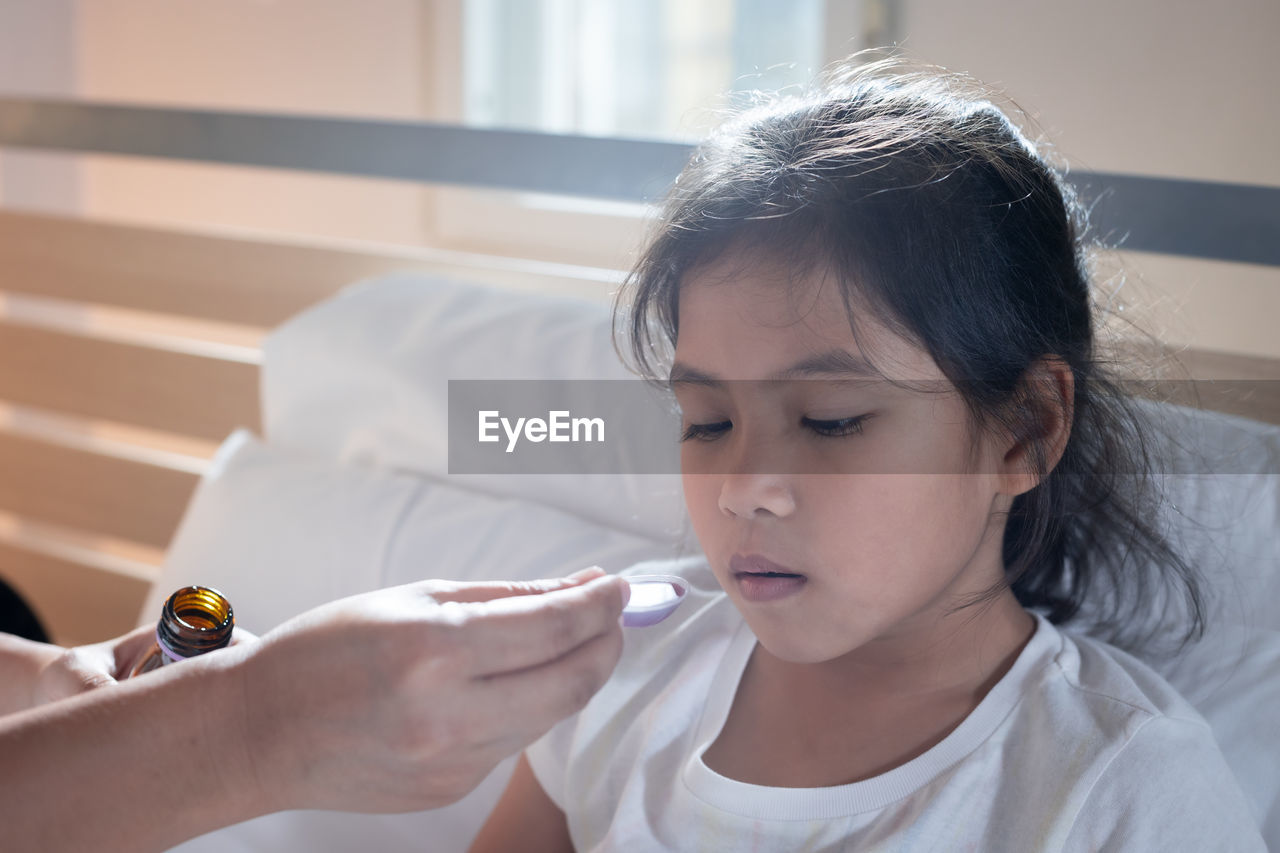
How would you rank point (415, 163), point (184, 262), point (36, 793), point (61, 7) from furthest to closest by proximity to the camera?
point (61, 7) < point (184, 262) < point (415, 163) < point (36, 793)

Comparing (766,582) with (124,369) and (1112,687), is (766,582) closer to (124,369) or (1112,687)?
(1112,687)

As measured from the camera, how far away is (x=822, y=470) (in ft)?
2.29

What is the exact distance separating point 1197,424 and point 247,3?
8.79 ft

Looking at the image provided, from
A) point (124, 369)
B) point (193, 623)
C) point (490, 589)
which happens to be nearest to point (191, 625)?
point (193, 623)

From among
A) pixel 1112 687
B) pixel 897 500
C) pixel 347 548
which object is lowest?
pixel 347 548

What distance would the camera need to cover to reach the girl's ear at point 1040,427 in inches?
30.0

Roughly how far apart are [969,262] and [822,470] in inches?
6.7

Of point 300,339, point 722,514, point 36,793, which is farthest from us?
point 300,339

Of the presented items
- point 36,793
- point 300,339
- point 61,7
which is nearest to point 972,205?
point 36,793

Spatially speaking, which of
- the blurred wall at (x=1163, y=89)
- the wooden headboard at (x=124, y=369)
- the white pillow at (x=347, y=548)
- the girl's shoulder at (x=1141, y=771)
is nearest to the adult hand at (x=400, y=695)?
the girl's shoulder at (x=1141, y=771)

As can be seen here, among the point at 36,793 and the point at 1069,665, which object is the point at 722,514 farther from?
the point at 36,793

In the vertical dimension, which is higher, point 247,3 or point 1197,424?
point 247,3

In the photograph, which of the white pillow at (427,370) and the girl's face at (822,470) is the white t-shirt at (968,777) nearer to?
the girl's face at (822,470)

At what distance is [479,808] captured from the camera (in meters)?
1.02
